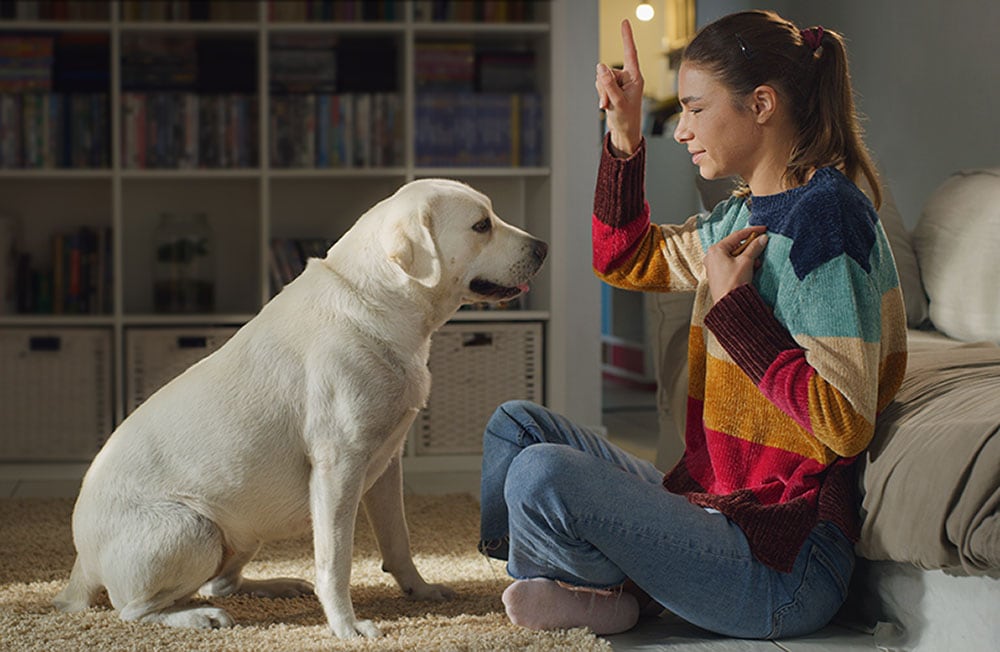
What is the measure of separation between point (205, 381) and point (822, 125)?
96 cm

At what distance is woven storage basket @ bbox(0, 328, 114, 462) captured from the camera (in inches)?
135

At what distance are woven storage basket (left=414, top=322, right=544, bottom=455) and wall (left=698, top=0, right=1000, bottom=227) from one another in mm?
1179

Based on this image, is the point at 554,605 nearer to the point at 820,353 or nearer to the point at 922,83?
the point at 820,353

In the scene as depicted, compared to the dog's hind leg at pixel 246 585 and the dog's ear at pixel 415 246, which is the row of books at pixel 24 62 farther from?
the dog's ear at pixel 415 246

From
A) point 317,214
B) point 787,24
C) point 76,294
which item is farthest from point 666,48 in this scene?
point 787,24

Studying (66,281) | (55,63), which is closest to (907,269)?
(66,281)

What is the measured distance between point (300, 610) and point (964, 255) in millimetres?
1542

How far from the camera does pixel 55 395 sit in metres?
3.44

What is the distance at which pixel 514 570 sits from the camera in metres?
1.67

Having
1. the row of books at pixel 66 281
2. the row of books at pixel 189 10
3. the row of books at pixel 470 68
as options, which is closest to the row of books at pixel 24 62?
the row of books at pixel 189 10

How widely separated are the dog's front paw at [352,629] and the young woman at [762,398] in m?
0.20

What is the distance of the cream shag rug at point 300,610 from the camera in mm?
1610

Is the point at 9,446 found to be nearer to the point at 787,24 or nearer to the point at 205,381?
the point at 205,381

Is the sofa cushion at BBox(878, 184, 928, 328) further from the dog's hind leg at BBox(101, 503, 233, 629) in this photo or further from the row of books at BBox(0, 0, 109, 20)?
the row of books at BBox(0, 0, 109, 20)
